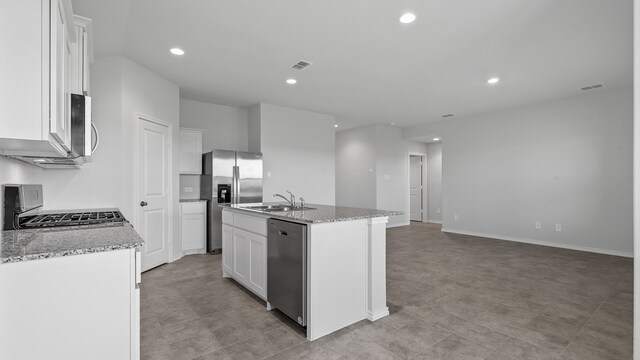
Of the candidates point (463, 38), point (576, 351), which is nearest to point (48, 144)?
point (576, 351)

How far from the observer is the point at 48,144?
1.29 meters

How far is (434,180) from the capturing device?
877 centimetres

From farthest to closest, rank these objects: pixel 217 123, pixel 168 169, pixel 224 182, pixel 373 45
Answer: pixel 217 123 → pixel 224 182 → pixel 168 169 → pixel 373 45

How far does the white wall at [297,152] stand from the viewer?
558cm

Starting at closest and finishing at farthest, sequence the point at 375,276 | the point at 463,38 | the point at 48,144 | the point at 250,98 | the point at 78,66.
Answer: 1. the point at 48,144
2. the point at 78,66
3. the point at 375,276
4. the point at 463,38
5. the point at 250,98

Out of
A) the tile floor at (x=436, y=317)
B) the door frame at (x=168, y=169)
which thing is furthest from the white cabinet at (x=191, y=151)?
the tile floor at (x=436, y=317)

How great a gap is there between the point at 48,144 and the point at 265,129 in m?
4.32

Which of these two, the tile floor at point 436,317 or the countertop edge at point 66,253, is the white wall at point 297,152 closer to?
the tile floor at point 436,317

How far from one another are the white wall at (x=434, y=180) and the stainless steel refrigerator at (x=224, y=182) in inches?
216

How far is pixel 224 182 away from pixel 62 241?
11.5ft

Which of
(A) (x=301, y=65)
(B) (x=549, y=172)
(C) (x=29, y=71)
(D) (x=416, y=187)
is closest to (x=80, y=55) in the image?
(C) (x=29, y=71)

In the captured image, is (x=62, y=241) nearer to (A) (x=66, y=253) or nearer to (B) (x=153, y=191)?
(A) (x=66, y=253)

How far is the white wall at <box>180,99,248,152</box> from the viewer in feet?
17.6

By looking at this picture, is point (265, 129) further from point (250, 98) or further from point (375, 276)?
point (375, 276)
